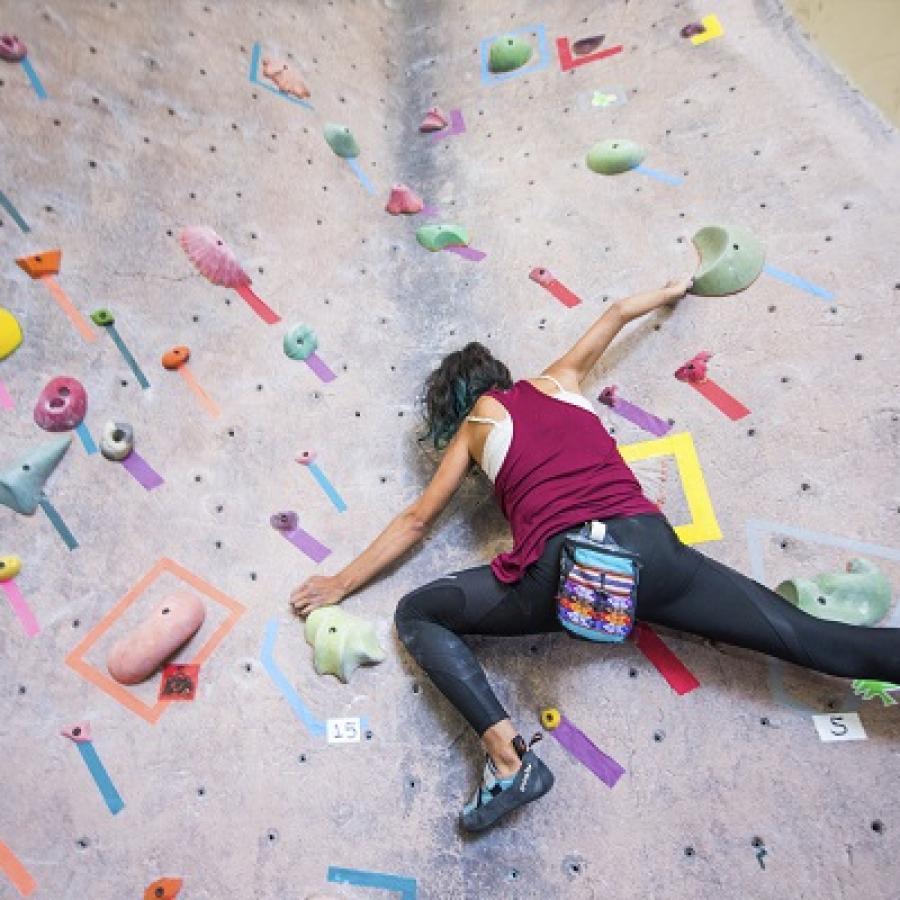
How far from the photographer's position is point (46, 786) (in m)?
1.43

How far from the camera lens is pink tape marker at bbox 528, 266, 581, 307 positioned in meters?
2.10

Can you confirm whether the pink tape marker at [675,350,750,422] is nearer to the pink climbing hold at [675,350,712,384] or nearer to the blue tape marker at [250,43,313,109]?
the pink climbing hold at [675,350,712,384]

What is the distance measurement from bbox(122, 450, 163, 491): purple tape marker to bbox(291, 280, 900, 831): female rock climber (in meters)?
0.49

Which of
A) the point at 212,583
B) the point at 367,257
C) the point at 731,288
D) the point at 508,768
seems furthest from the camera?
the point at 367,257

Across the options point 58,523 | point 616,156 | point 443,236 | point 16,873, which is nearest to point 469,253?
point 443,236

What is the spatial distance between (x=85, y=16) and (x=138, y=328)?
117 cm

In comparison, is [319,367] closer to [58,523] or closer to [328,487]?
[328,487]

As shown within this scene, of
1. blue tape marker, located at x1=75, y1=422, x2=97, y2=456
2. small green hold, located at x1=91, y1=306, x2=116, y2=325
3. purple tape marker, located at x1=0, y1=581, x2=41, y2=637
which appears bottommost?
purple tape marker, located at x1=0, y1=581, x2=41, y2=637

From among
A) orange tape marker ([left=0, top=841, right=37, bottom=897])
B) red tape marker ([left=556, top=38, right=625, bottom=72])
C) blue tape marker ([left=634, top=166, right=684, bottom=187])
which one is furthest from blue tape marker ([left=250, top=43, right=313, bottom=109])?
orange tape marker ([left=0, top=841, right=37, bottom=897])

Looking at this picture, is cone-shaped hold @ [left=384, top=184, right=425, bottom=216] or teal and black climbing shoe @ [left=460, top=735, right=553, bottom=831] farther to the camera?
cone-shaped hold @ [left=384, top=184, right=425, bottom=216]

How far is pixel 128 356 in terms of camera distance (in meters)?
1.89

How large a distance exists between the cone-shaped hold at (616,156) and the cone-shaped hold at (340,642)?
5.48ft

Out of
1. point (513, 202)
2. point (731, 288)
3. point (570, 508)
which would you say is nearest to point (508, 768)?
point (570, 508)

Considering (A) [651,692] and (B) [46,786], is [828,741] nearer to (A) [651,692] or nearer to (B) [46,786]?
(A) [651,692]
